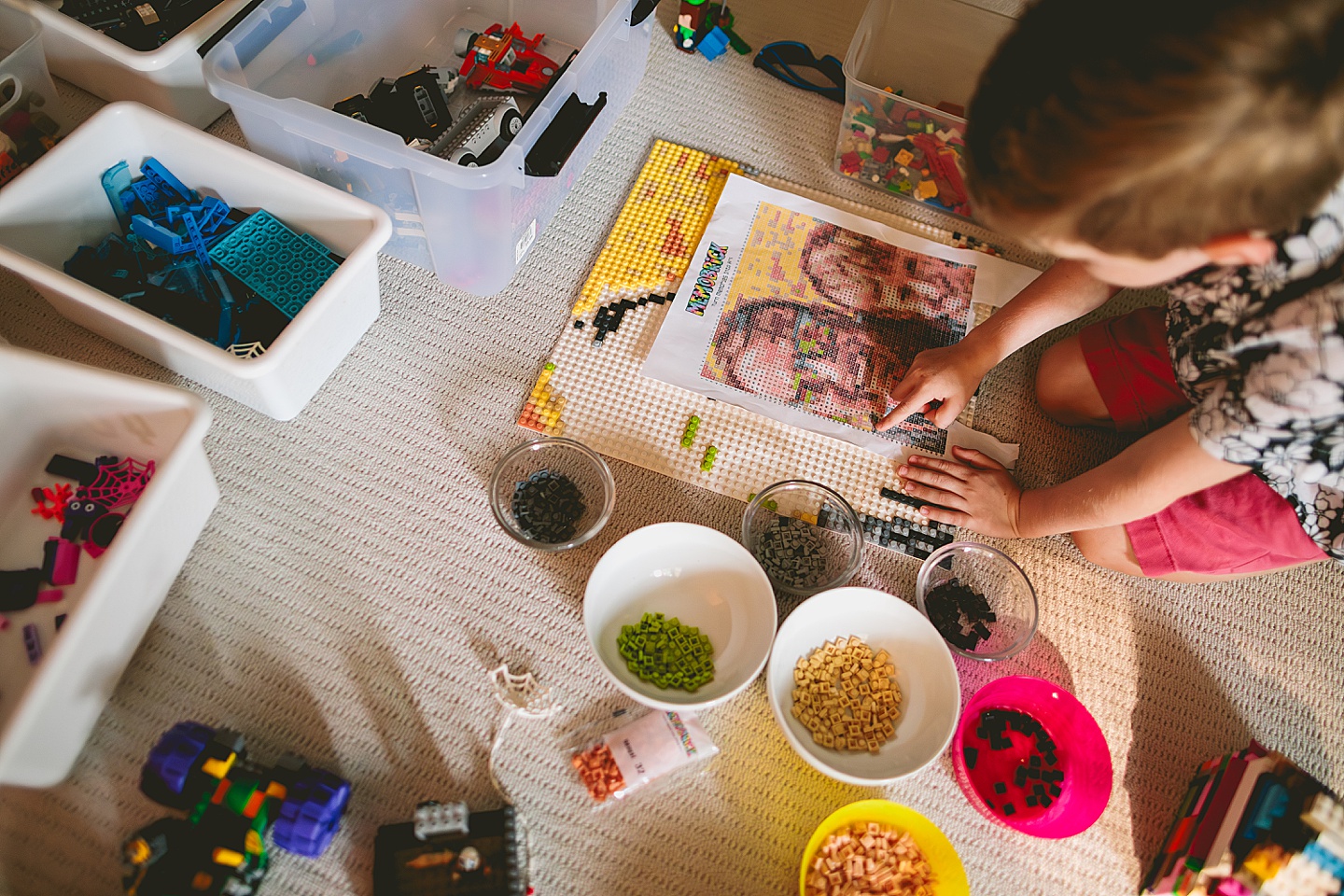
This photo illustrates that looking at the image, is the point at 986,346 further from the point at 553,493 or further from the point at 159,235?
the point at 159,235

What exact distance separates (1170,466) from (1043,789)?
34 centimetres

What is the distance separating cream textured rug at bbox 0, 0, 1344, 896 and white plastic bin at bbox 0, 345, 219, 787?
0.06 m

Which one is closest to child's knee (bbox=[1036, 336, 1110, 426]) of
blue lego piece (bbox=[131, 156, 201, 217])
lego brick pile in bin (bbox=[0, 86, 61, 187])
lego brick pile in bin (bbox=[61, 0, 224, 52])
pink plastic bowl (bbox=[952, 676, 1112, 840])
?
pink plastic bowl (bbox=[952, 676, 1112, 840])

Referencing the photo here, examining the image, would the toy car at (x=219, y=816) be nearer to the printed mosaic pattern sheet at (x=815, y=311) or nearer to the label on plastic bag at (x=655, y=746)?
the label on plastic bag at (x=655, y=746)

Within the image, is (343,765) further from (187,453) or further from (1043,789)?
(1043,789)

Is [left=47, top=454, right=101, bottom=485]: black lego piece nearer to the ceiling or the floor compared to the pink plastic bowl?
nearer to the ceiling

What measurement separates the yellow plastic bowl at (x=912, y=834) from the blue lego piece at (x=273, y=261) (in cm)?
79

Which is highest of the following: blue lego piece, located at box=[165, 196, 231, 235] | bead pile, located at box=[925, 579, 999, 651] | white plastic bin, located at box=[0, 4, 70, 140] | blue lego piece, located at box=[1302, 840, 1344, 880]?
white plastic bin, located at box=[0, 4, 70, 140]

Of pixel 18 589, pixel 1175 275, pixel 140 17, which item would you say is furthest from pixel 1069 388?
pixel 140 17

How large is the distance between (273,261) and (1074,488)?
36.5 inches

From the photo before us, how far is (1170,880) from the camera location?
29.7 inches

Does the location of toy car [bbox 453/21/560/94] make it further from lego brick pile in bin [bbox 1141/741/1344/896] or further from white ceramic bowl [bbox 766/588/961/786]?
lego brick pile in bin [bbox 1141/741/1344/896]

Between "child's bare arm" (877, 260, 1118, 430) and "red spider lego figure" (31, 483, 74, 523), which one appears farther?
"child's bare arm" (877, 260, 1118, 430)

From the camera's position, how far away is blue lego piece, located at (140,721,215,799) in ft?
2.26
